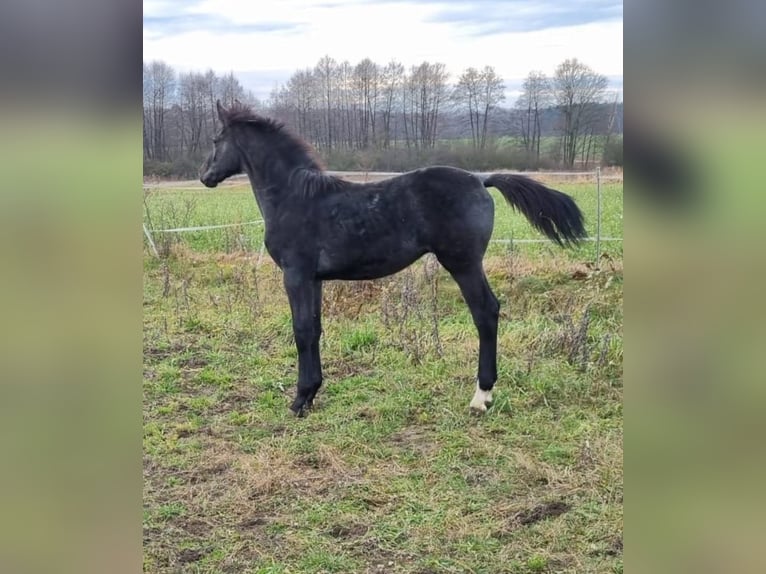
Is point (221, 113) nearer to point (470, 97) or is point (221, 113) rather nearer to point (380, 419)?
point (470, 97)

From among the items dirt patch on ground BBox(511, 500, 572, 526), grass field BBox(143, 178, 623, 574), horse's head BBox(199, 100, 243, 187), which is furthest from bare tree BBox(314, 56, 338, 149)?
dirt patch on ground BBox(511, 500, 572, 526)

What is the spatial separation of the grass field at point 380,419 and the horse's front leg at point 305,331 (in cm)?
13

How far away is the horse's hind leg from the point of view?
12.4ft

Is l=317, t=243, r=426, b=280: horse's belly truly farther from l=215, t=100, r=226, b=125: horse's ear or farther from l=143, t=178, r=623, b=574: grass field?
l=215, t=100, r=226, b=125: horse's ear

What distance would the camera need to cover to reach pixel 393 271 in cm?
390

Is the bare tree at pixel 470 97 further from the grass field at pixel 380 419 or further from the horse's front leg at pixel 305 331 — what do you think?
the horse's front leg at pixel 305 331

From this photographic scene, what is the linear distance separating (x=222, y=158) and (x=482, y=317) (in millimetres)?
1841

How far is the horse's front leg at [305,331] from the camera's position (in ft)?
12.6

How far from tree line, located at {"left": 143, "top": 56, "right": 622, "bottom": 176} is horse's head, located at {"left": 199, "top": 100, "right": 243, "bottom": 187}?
0.96 ft

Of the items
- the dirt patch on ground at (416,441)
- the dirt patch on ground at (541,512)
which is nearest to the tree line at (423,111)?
the dirt patch on ground at (416,441)
